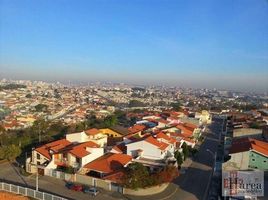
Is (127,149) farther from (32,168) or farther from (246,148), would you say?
(246,148)

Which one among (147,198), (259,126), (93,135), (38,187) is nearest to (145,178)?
(147,198)

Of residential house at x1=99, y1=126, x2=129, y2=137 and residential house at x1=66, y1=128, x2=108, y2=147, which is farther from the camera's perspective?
residential house at x1=99, y1=126, x2=129, y2=137

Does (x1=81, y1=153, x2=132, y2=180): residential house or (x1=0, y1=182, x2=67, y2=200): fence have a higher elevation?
(x1=81, y1=153, x2=132, y2=180): residential house

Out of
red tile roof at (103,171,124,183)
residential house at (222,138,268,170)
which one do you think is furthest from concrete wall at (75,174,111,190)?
residential house at (222,138,268,170)

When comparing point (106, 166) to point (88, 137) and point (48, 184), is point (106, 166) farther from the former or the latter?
point (88, 137)

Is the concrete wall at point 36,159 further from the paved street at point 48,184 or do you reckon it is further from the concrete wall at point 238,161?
the concrete wall at point 238,161
